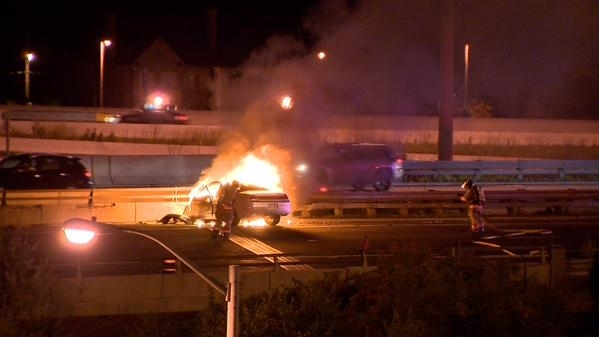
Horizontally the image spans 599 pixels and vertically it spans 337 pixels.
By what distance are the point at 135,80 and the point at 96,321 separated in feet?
183

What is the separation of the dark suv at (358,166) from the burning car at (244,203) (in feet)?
19.1

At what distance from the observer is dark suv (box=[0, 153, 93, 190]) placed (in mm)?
33844

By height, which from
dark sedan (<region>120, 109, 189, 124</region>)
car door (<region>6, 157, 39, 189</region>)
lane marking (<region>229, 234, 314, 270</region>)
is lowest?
lane marking (<region>229, 234, 314, 270</region>)

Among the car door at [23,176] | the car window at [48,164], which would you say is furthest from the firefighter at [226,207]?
the car door at [23,176]

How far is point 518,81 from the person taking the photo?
63.0 meters

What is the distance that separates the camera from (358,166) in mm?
34438

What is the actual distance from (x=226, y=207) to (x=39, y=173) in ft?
36.5

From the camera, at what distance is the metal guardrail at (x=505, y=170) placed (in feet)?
122

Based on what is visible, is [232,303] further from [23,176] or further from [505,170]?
[505,170]

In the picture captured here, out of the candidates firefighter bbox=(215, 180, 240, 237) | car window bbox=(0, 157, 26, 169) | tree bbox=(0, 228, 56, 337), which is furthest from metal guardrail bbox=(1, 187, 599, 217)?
tree bbox=(0, 228, 56, 337)

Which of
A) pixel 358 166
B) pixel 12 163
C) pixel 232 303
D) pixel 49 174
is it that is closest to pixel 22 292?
pixel 232 303

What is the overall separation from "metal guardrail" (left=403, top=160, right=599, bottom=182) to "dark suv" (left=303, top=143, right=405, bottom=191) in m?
1.43

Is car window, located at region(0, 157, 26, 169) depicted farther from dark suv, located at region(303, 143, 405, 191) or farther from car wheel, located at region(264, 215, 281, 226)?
car wheel, located at region(264, 215, 281, 226)

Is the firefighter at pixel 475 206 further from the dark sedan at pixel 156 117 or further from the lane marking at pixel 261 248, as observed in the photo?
the dark sedan at pixel 156 117
